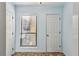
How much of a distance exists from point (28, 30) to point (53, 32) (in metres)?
1.00

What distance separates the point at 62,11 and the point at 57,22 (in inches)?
18.8

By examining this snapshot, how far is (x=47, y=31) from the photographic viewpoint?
227 inches

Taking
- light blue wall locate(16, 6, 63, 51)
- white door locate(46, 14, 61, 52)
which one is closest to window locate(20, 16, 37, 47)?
light blue wall locate(16, 6, 63, 51)

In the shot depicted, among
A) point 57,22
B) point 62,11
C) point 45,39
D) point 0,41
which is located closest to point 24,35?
point 45,39

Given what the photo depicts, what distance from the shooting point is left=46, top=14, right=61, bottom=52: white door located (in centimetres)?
575

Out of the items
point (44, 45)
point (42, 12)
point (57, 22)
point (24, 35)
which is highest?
point (42, 12)

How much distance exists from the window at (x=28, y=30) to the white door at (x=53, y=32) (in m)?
0.56

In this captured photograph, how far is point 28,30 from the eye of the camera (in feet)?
19.0

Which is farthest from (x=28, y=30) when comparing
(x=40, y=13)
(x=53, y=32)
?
(x=53, y=32)

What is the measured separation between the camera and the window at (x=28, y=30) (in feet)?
19.0

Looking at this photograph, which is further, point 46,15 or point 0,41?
point 46,15

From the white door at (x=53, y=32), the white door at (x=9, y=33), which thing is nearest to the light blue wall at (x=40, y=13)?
the white door at (x=53, y=32)

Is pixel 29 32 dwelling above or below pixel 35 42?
above

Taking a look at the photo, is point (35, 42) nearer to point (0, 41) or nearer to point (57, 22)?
point (57, 22)
